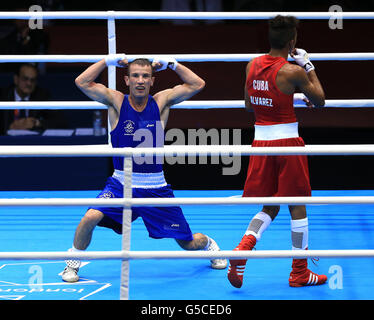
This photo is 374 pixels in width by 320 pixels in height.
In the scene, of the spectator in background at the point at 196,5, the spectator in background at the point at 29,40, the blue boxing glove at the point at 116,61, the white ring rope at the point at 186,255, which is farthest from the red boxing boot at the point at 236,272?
the spectator in background at the point at 196,5

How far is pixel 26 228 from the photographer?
14.6 ft

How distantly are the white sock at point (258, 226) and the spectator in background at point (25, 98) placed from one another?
2.86m

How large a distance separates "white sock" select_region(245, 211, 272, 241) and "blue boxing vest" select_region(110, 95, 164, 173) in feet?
1.96

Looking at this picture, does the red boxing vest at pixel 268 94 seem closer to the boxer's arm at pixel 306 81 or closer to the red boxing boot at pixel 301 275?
the boxer's arm at pixel 306 81

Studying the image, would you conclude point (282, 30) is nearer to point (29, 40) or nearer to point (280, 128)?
point (280, 128)

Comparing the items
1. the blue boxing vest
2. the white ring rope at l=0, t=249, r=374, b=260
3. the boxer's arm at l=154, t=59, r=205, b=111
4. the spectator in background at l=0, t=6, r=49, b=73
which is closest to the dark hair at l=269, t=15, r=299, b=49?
the boxer's arm at l=154, t=59, r=205, b=111

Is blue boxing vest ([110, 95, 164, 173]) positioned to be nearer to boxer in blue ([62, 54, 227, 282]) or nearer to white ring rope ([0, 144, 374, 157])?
boxer in blue ([62, 54, 227, 282])

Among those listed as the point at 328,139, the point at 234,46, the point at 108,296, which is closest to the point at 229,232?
the point at 108,296

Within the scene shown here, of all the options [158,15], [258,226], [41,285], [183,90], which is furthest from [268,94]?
[41,285]

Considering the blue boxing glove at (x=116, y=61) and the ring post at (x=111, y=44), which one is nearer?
the blue boxing glove at (x=116, y=61)

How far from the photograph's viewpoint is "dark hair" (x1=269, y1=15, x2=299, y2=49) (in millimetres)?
3383

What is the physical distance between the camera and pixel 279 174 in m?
3.48

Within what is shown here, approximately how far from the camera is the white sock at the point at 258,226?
11.4ft
